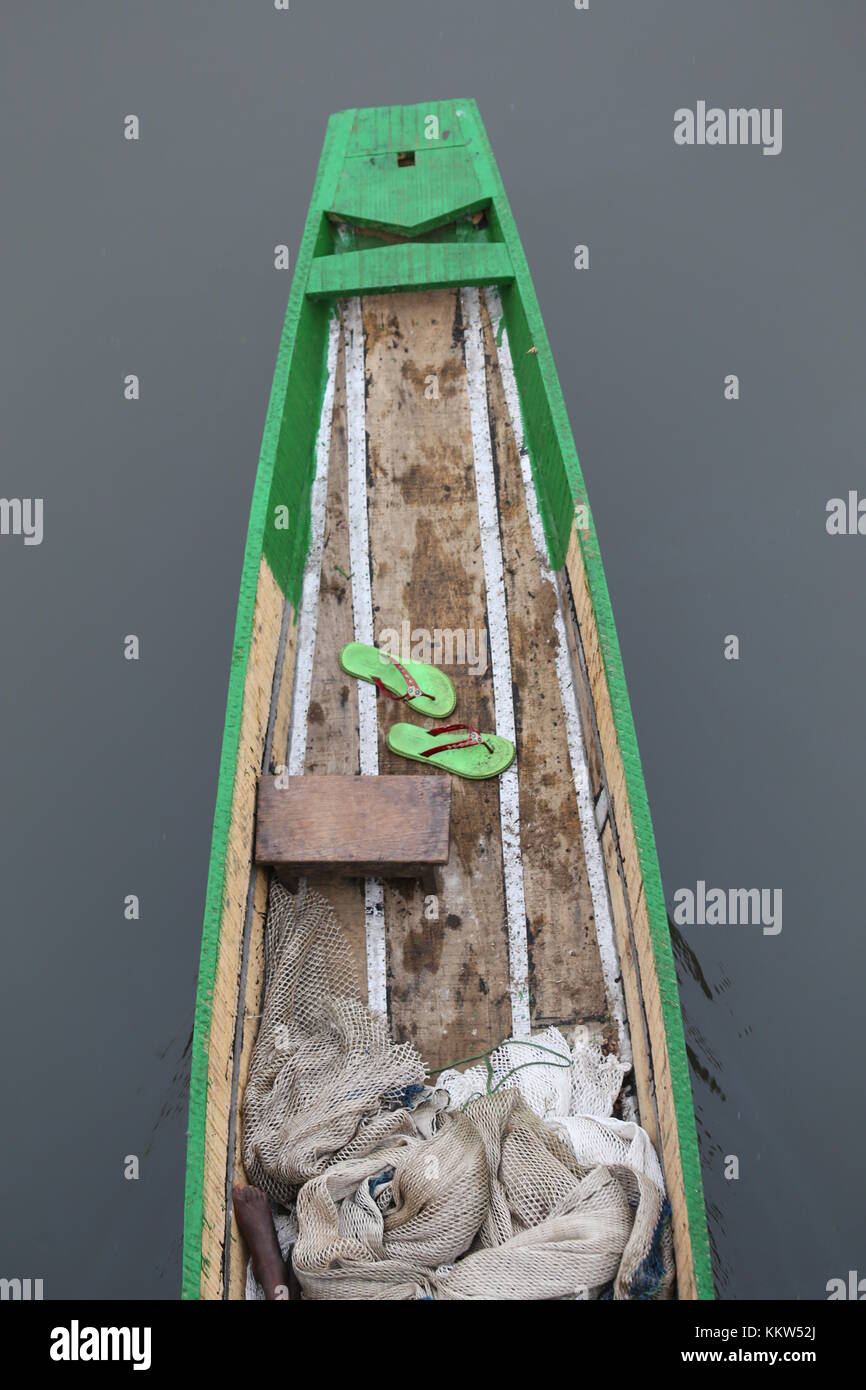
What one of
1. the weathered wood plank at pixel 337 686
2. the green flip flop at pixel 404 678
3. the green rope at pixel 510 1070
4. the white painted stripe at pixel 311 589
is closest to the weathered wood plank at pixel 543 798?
the green rope at pixel 510 1070

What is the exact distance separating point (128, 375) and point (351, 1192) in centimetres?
501

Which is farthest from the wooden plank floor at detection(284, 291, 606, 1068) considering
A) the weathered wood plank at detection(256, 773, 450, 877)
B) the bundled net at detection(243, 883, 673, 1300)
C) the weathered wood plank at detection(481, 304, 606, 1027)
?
the weathered wood plank at detection(256, 773, 450, 877)

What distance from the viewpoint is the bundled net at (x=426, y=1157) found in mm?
3143

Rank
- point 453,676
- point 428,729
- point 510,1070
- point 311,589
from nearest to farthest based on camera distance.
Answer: point 510,1070 < point 428,729 < point 453,676 < point 311,589

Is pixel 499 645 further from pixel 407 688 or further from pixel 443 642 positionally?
pixel 407 688

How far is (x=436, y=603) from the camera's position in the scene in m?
4.77

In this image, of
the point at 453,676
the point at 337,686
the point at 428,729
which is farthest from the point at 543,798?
the point at 337,686

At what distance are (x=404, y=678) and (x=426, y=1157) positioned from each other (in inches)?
74.3

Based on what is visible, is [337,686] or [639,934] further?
[337,686]

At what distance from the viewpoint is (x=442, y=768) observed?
4.45 meters

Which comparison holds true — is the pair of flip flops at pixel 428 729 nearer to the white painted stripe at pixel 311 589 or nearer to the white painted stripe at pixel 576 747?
the white painted stripe at pixel 311 589

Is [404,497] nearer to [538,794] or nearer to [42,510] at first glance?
[538,794]

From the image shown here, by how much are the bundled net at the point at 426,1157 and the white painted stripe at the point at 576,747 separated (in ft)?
0.91

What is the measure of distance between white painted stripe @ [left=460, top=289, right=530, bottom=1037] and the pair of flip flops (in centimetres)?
9
